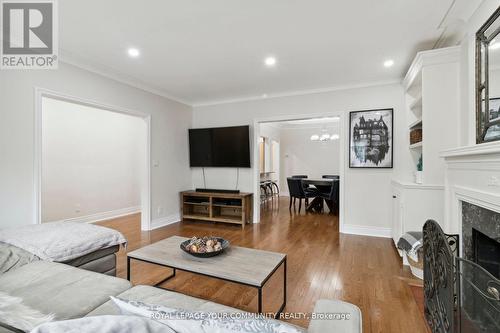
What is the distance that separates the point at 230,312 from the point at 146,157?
12.2 ft

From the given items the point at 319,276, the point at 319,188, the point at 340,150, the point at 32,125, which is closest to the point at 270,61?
the point at 340,150

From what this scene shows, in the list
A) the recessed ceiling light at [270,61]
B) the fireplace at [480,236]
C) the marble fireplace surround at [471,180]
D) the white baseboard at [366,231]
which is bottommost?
the white baseboard at [366,231]

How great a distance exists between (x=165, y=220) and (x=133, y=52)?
297cm

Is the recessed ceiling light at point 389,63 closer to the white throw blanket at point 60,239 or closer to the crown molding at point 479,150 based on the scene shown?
the crown molding at point 479,150

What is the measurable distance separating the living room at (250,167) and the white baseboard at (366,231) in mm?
32

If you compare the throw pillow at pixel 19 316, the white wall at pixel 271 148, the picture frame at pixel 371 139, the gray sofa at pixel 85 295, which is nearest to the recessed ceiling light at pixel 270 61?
the picture frame at pixel 371 139

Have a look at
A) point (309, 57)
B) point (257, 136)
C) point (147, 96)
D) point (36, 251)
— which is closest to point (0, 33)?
point (147, 96)

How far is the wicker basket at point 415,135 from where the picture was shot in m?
3.14

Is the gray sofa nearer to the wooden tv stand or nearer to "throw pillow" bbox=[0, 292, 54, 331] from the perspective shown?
"throw pillow" bbox=[0, 292, 54, 331]

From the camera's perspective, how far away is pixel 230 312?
1015 mm

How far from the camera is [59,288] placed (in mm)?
1338

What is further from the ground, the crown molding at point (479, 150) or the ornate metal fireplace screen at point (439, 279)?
the crown molding at point (479, 150)

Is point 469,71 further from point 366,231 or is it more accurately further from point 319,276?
point 366,231

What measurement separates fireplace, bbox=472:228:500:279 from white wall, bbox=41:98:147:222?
4421 mm
